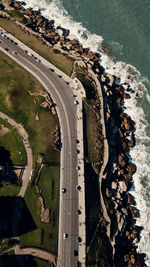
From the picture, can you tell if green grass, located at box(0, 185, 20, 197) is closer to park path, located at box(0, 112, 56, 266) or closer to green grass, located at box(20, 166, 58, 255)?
park path, located at box(0, 112, 56, 266)

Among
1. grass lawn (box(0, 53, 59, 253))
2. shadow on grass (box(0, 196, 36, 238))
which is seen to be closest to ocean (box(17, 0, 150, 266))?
grass lawn (box(0, 53, 59, 253))

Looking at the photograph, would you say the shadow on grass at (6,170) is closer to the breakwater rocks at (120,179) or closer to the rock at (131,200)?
the breakwater rocks at (120,179)

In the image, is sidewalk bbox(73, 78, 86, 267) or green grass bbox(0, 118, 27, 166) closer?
sidewalk bbox(73, 78, 86, 267)

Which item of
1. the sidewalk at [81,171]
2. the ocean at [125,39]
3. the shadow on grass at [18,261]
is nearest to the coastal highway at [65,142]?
the sidewalk at [81,171]

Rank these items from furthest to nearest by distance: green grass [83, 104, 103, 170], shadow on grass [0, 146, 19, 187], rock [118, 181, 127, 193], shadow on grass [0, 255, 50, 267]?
rock [118, 181, 127, 193], green grass [83, 104, 103, 170], shadow on grass [0, 146, 19, 187], shadow on grass [0, 255, 50, 267]

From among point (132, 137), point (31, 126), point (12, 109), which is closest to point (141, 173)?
point (132, 137)

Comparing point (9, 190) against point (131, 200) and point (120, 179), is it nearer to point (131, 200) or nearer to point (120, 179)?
point (120, 179)

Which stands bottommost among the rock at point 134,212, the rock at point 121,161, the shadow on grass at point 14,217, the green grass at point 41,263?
the green grass at point 41,263

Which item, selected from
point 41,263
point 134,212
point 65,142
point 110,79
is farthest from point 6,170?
point 110,79

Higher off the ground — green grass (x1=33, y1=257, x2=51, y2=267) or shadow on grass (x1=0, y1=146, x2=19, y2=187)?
shadow on grass (x1=0, y1=146, x2=19, y2=187)
